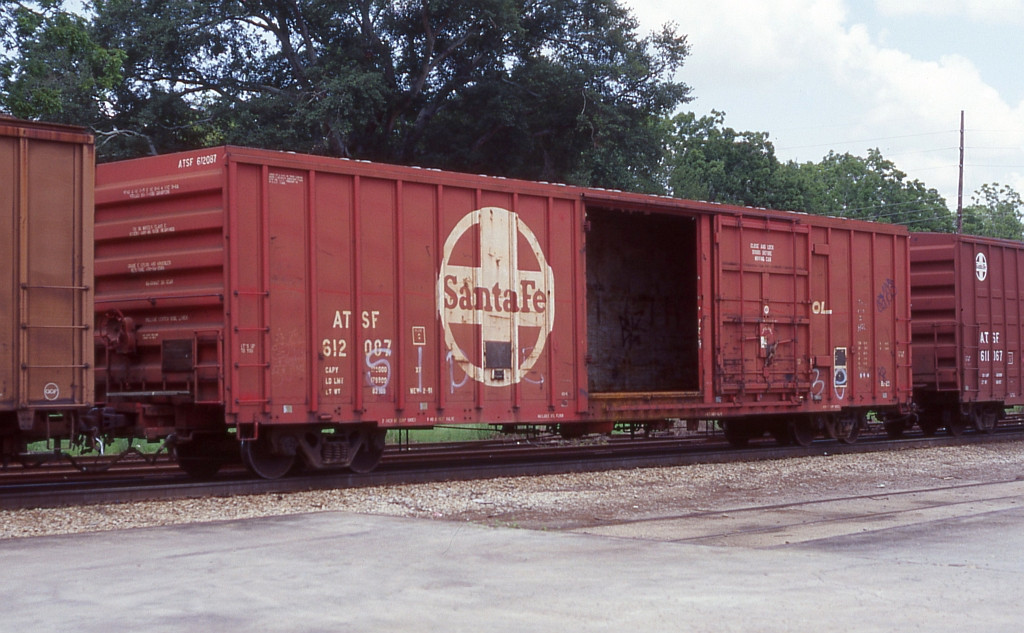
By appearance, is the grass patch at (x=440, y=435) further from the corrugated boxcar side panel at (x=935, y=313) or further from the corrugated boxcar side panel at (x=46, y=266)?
the corrugated boxcar side panel at (x=46, y=266)

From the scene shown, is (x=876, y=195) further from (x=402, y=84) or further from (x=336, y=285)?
(x=336, y=285)

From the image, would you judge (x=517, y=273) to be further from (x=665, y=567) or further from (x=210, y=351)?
(x=665, y=567)

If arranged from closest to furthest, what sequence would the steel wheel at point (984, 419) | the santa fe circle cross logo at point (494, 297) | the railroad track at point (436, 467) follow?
the railroad track at point (436, 467) → the santa fe circle cross logo at point (494, 297) → the steel wheel at point (984, 419)

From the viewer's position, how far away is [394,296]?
45.4 ft

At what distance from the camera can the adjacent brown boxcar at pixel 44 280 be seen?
10.9 m

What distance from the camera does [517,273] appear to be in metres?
15.1

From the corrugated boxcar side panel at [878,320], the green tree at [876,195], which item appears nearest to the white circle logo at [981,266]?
the corrugated boxcar side panel at [878,320]

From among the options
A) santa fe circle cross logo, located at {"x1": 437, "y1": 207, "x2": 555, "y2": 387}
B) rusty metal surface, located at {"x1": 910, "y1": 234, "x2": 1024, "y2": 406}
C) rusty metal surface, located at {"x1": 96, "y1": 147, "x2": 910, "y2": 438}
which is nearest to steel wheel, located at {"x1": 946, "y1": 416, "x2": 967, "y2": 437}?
rusty metal surface, located at {"x1": 910, "y1": 234, "x2": 1024, "y2": 406}

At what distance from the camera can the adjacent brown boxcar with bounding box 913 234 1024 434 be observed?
2184cm

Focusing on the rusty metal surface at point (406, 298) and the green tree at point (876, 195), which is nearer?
the rusty metal surface at point (406, 298)

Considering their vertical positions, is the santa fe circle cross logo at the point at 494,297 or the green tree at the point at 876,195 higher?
the green tree at the point at 876,195

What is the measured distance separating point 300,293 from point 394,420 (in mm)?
1898

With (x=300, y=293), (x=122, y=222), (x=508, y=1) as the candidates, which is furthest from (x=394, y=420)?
(x=508, y=1)

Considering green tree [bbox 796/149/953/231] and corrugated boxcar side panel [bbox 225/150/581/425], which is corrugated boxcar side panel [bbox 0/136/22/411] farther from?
green tree [bbox 796/149/953/231]
